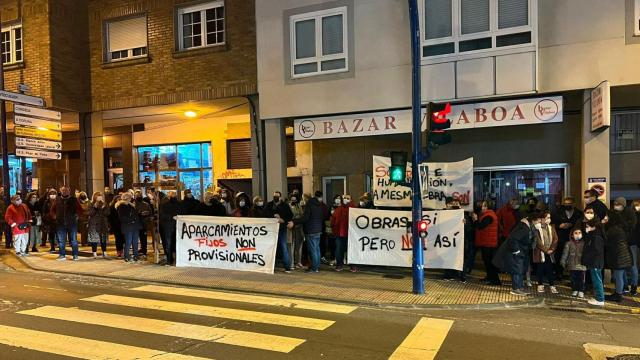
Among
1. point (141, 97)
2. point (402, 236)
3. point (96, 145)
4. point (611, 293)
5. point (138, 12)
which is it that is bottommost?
point (611, 293)

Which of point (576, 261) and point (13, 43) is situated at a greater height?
point (13, 43)

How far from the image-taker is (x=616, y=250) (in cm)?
843

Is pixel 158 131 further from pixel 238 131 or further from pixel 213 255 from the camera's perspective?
pixel 213 255

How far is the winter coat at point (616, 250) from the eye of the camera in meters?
8.38

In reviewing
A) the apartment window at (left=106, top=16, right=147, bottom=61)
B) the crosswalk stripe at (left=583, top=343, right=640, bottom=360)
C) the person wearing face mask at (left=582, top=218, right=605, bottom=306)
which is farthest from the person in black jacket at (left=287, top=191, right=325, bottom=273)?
the apartment window at (left=106, top=16, right=147, bottom=61)

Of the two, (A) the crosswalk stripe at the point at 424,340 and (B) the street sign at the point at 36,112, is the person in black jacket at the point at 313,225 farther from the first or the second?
(B) the street sign at the point at 36,112

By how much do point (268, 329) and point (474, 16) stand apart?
8139 mm

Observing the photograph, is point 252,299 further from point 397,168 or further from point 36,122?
point 36,122

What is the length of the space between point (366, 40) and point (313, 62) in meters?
1.47

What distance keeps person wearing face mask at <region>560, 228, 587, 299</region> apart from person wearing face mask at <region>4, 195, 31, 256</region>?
1281 cm

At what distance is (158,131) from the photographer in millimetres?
18875

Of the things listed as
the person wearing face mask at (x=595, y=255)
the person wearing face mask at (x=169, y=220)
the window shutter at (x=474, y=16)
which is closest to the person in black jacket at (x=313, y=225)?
the person wearing face mask at (x=169, y=220)

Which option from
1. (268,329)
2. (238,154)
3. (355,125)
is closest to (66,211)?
(238,154)

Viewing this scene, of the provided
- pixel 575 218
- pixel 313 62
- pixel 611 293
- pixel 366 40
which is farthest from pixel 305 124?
pixel 611 293
